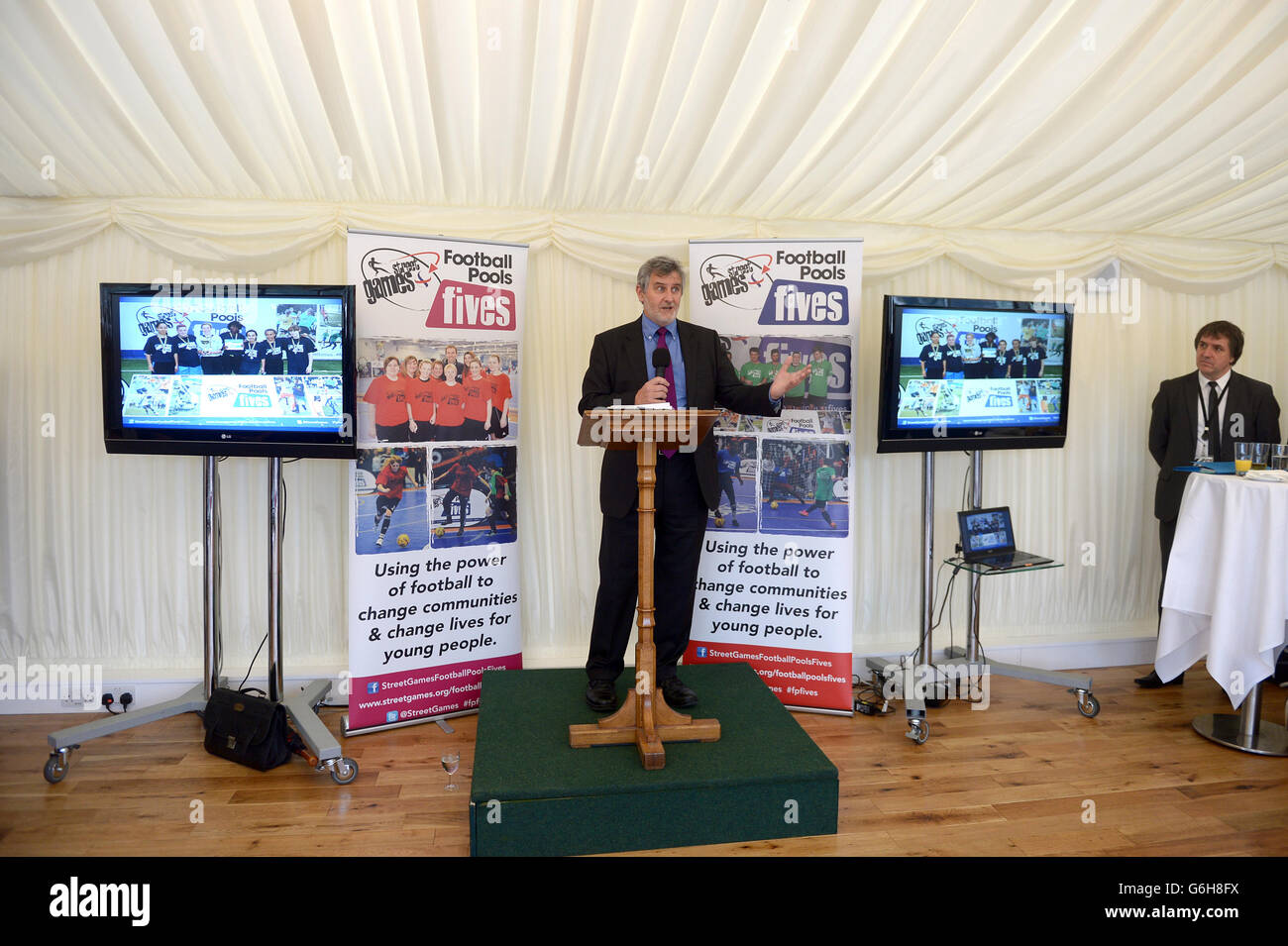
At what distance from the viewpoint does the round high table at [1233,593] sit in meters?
3.41

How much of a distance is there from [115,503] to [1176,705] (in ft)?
18.4

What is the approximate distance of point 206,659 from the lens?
12.5ft

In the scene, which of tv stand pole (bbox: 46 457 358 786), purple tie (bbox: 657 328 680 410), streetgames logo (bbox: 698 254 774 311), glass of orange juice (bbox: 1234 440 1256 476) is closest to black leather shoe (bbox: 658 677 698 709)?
purple tie (bbox: 657 328 680 410)

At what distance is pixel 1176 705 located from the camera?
4.28m

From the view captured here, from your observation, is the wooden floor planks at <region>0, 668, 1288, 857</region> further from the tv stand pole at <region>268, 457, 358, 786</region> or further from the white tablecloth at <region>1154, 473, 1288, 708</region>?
the white tablecloth at <region>1154, 473, 1288, 708</region>

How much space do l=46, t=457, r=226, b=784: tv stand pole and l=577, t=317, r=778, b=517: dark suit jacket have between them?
5.84 ft

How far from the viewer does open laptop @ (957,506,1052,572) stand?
409 cm

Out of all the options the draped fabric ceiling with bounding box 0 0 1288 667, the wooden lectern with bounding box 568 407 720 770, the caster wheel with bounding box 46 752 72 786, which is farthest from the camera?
the caster wheel with bounding box 46 752 72 786

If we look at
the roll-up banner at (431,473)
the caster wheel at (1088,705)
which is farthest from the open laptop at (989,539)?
the roll-up banner at (431,473)

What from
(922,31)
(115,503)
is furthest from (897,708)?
(115,503)

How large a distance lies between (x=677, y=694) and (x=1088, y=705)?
7.25 feet

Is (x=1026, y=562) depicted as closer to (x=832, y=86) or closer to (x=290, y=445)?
(x=832, y=86)

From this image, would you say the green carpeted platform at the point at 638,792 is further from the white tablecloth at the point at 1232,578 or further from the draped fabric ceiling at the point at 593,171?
the white tablecloth at the point at 1232,578

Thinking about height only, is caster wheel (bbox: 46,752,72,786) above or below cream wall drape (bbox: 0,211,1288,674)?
below
